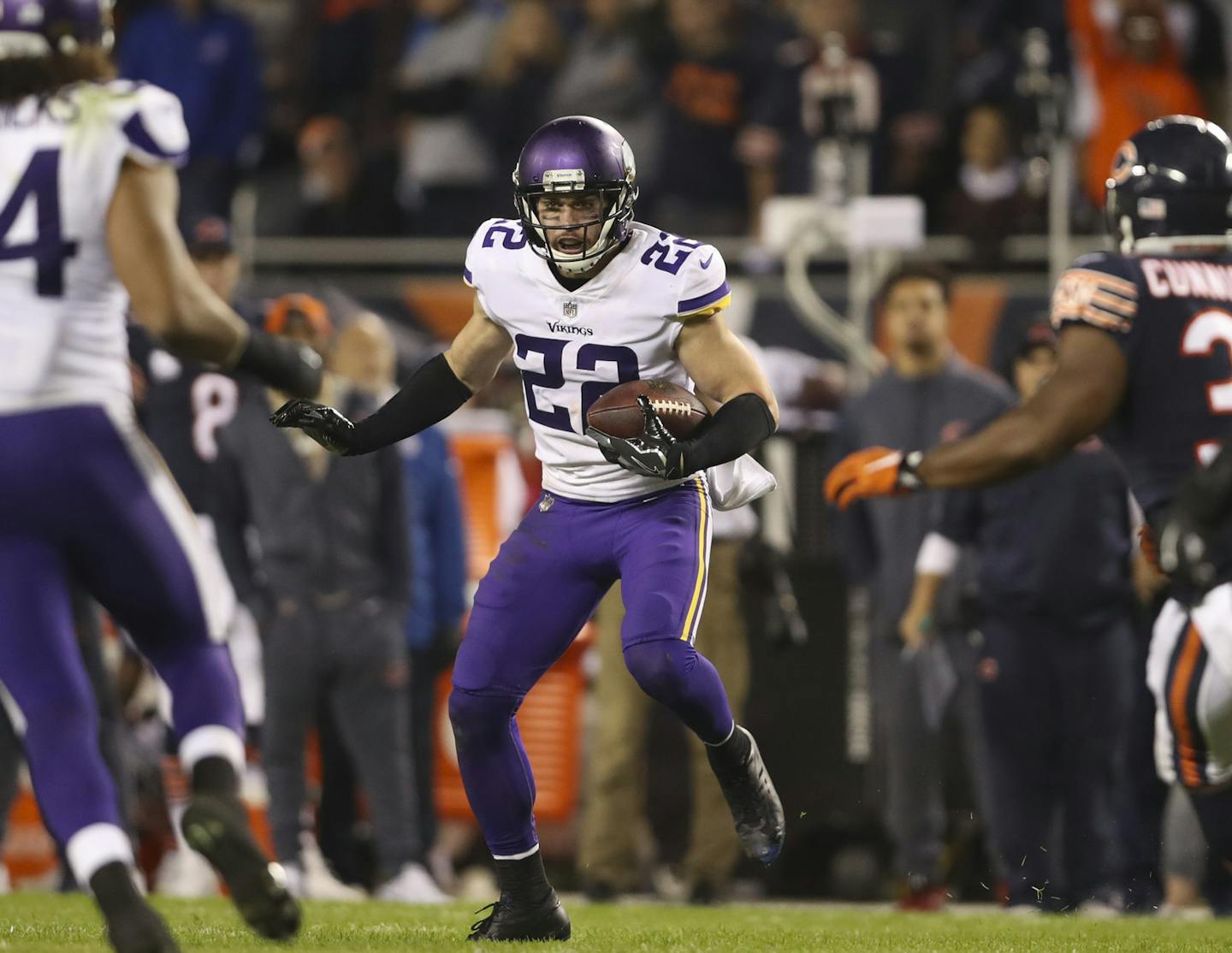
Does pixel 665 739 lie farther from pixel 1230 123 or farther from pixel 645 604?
pixel 1230 123

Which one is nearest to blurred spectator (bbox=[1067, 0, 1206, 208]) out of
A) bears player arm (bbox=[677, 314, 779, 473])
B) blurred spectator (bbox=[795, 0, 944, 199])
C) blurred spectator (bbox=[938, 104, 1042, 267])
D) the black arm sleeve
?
blurred spectator (bbox=[938, 104, 1042, 267])

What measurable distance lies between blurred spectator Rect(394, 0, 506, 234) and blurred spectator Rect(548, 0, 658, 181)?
1.83 ft

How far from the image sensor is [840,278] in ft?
30.9

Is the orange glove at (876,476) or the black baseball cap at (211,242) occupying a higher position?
the black baseball cap at (211,242)

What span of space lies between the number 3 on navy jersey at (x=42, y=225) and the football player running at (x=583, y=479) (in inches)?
39.5

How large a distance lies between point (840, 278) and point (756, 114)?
148 cm

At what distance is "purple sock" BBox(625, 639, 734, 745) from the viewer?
14.7 ft

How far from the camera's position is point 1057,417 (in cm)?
429

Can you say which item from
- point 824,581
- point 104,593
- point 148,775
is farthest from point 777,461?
point 104,593

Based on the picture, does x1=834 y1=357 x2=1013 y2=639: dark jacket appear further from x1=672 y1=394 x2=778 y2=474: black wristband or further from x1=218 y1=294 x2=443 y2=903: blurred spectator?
x1=672 y1=394 x2=778 y2=474: black wristband

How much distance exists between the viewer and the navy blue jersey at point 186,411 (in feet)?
24.9

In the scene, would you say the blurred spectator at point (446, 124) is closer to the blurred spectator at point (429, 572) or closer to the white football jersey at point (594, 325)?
the blurred spectator at point (429, 572)

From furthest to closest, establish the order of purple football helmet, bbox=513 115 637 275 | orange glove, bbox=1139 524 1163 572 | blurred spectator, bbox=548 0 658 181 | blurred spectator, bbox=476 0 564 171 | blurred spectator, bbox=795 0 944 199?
blurred spectator, bbox=476 0 564 171, blurred spectator, bbox=548 0 658 181, blurred spectator, bbox=795 0 944 199, purple football helmet, bbox=513 115 637 275, orange glove, bbox=1139 524 1163 572

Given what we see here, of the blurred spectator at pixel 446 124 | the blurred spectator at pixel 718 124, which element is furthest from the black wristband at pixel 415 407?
the blurred spectator at pixel 446 124
